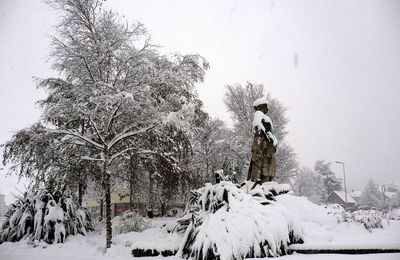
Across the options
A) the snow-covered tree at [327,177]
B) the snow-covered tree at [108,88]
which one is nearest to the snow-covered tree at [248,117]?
the snow-covered tree at [108,88]

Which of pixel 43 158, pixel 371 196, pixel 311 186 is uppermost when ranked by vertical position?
pixel 43 158

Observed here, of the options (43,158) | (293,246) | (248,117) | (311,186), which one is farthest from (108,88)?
(311,186)

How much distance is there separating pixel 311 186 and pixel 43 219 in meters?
58.6

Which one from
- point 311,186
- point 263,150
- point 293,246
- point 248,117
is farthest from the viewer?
point 311,186

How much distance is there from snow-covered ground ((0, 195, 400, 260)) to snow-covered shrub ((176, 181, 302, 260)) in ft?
1.69

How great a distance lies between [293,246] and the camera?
7.53 metres

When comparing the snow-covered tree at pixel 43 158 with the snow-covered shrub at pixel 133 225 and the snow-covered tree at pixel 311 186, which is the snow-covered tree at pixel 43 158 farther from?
the snow-covered tree at pixel 311 186

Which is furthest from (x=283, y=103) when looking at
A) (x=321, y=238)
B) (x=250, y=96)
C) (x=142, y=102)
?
(x=321, y=238)

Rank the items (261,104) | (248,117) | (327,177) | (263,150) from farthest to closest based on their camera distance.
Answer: (327,177) < (248,117) < (261,104) < (263,150)

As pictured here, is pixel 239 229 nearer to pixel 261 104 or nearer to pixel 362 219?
pixel 362 219

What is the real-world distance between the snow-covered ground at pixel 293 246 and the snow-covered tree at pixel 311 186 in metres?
50.9

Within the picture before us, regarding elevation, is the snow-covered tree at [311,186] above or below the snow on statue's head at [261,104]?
below

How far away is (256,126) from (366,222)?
445cm

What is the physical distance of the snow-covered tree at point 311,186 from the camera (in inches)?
2358
